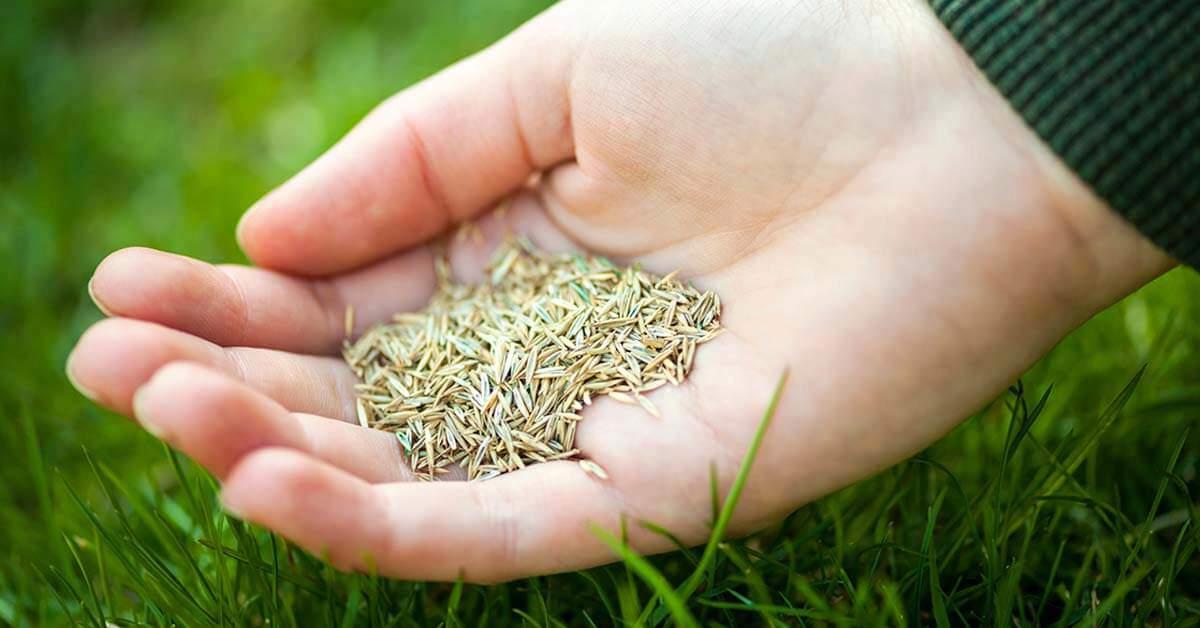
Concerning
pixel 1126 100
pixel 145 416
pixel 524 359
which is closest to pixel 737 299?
pixel 524 359

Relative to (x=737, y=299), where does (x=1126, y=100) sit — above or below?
above

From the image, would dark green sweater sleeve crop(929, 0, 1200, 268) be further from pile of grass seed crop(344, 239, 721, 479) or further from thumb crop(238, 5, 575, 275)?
thumb crop(238, 5, 575, 275)

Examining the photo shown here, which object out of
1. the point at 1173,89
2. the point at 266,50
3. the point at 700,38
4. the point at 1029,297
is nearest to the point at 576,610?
the point at 1029,297

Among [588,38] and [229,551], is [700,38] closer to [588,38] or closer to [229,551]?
[588,38]

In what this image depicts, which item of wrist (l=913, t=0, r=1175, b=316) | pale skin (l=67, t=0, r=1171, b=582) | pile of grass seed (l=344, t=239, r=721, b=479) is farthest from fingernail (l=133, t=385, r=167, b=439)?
wrist (l=913, t=0, r=1175, b=316)

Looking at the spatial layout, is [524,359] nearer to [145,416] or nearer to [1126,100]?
[145,416]

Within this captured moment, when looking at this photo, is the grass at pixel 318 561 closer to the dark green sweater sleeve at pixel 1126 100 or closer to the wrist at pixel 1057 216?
the wrist at pixel 1057 216

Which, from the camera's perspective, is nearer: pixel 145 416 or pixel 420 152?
pixel 145 416
